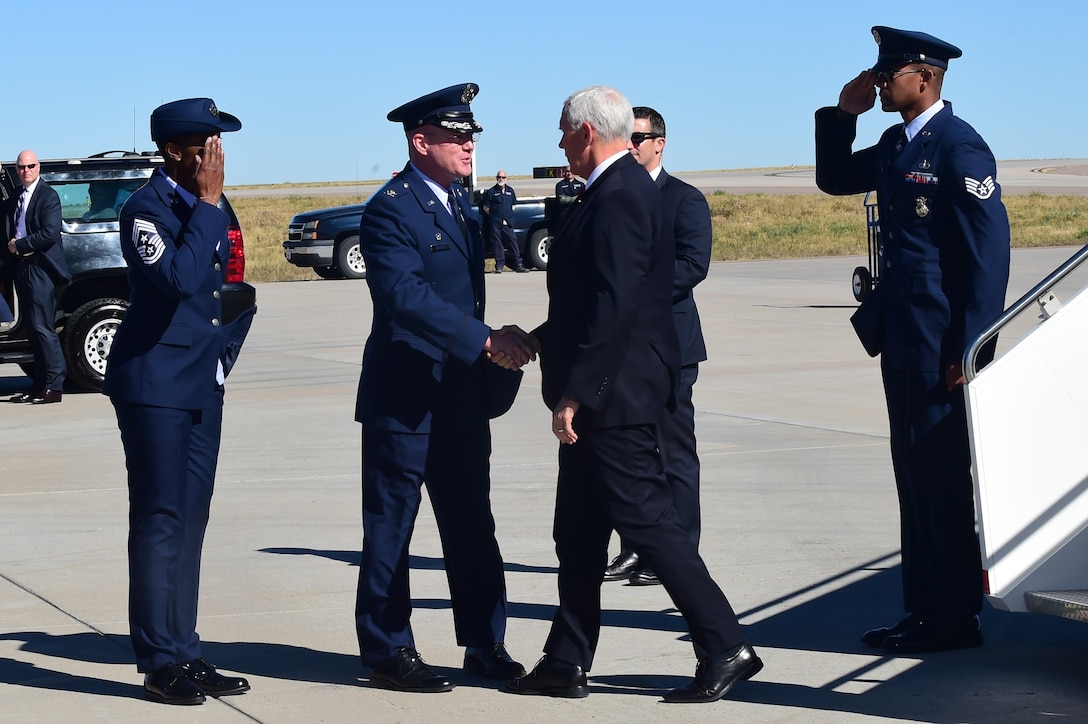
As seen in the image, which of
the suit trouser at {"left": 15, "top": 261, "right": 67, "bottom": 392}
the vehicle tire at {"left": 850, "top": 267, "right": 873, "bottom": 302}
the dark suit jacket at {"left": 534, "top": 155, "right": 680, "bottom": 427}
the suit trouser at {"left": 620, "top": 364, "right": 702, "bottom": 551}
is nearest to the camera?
the dark suit jacket at {"left": 534, "top": 155, "right": 680, "bottom": 427}

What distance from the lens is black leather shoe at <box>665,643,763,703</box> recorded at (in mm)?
4805

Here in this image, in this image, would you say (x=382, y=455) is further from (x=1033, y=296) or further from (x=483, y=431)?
(x=1033, y=296)

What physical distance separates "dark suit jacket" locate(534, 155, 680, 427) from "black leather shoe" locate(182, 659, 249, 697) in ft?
4.45

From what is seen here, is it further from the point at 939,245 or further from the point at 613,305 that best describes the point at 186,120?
the point at 939,245

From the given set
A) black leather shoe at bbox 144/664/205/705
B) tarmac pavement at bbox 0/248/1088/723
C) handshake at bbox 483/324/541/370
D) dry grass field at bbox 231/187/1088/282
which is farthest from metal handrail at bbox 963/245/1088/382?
dry grass field at bbox 231/187/1088/282

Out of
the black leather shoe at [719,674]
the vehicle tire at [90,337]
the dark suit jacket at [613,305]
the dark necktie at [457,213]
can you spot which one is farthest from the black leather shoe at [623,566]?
the vehicle tire at [90,337]

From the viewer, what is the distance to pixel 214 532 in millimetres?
7668

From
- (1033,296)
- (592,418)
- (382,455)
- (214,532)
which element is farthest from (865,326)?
(214,532)

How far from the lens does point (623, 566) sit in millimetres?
6680

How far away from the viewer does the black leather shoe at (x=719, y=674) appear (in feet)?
15.8

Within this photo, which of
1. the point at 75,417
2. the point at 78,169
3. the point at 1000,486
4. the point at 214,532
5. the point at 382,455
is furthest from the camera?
the point at 78,169

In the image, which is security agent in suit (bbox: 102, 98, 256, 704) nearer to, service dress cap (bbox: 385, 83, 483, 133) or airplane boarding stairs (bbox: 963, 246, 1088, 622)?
service dress cap (bbox: 385, 83, 483, 133)

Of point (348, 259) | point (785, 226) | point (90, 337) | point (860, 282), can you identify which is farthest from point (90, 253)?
point (785, 226)

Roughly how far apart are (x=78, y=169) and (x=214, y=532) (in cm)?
647
